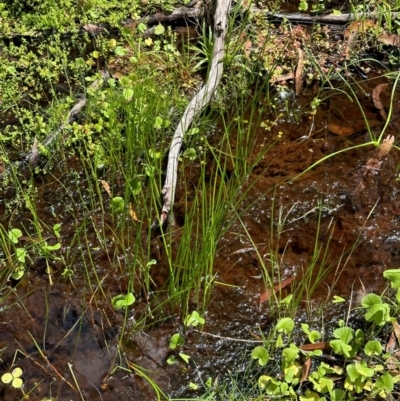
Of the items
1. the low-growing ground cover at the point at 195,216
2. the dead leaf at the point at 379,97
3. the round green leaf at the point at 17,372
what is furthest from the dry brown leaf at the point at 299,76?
the round green leaf at the point at 17,372

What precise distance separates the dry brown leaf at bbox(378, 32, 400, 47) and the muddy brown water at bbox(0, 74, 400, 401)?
0.72 metres

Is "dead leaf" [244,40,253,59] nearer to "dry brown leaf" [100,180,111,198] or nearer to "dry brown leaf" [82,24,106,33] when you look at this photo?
"dry brown leaf" [82,24,106,33]

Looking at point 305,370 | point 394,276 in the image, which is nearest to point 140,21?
point 394,276

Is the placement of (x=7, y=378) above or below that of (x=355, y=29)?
below

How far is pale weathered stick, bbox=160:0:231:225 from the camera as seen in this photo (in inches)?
103

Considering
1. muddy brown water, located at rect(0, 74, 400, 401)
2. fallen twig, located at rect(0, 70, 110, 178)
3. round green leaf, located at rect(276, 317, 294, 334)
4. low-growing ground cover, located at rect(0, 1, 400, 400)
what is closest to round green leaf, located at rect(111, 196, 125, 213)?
low-growing ground cover, located at rect(0, 1, 400, 400)

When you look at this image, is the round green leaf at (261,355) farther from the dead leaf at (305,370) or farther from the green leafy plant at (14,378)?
the green leafy plant at (14,378)

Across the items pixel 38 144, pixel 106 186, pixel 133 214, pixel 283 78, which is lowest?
pixel 133 214

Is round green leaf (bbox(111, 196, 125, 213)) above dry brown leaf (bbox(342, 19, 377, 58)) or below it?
below

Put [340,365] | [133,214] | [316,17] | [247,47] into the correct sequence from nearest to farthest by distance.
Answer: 1. [340,365]
2. [133,214]
3. [247,47]
4. [316,17]

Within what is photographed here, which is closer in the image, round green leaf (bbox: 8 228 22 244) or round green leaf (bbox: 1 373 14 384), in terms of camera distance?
round green leaf (bbox: 1 373 14 384)

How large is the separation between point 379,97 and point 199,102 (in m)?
1.15

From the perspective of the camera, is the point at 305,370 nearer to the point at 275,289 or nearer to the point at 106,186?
the point at 275,289

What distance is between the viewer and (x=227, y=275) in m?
2.52
